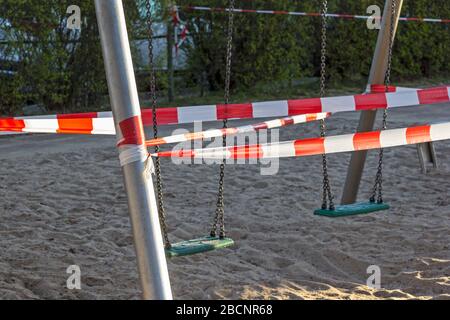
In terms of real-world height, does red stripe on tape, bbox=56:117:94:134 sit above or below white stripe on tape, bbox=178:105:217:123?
above

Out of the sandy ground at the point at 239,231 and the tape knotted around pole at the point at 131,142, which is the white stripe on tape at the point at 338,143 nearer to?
the sandy ground at the point at 239,231

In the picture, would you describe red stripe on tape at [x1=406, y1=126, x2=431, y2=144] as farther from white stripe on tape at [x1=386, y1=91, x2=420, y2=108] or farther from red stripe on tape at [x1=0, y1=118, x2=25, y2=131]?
red stripe on tape at [x1=0, y1=118, x2=25, y2=131]

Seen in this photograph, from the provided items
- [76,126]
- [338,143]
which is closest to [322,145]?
[338,143]

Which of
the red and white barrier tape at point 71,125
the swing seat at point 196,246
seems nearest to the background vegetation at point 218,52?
the red and white barrier tape at point 71,125

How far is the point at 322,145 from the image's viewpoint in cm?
520

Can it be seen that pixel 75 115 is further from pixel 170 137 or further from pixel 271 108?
pixel 170 137

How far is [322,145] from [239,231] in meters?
1.48

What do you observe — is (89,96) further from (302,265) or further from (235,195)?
(302,265)

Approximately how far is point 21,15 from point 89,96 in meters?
1.64

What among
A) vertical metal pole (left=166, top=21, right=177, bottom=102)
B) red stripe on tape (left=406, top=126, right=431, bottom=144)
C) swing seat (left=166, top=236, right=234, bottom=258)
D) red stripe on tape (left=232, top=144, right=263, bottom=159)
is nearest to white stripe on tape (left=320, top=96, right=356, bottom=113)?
red stripe on tape (left=406, top=126, right=431, bottom=144)

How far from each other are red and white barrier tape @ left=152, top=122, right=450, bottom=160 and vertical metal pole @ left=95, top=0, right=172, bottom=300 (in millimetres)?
924

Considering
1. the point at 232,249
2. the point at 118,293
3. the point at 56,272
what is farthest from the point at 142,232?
the point at 232,249

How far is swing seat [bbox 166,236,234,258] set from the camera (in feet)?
17.5
